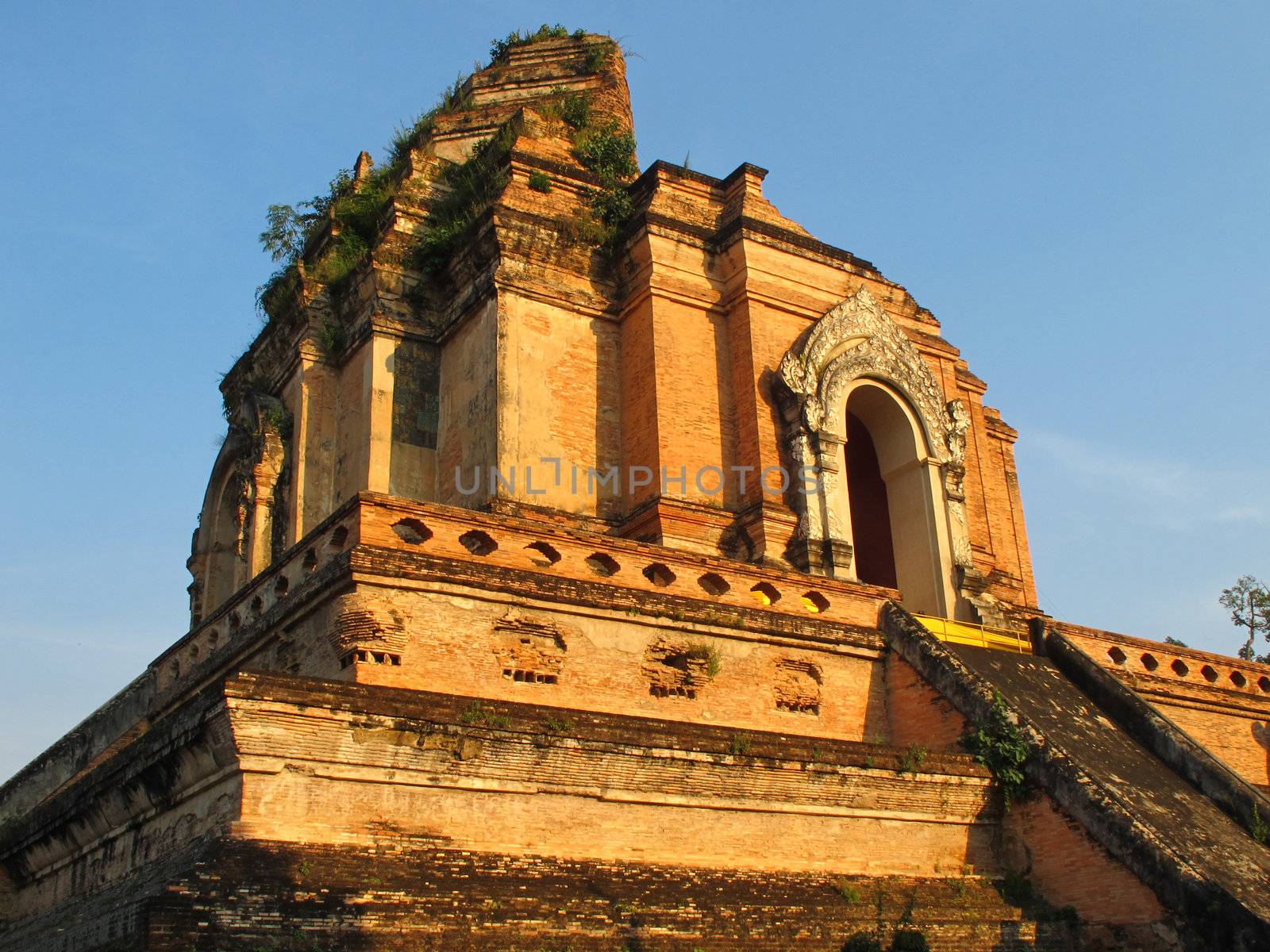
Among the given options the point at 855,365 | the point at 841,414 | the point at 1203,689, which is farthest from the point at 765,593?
the point at 1203,689

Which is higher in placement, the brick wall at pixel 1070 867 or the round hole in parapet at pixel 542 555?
the round hole in parapet at pixel 542 555

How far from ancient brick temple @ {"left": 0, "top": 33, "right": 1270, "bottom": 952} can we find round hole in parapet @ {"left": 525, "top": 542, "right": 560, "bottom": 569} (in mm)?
37

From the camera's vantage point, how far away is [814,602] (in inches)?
516

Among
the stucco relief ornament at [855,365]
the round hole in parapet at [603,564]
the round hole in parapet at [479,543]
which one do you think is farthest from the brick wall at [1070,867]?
the stucco relief ornament at [855,365]

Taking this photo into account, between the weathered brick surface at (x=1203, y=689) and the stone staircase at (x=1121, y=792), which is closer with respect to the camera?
the stone staircase at (x=1121, y=792)

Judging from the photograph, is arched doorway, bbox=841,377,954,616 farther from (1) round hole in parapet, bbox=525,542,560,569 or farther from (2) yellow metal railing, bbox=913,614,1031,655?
(1) round hole in parapet, bbox=525,542,560,569

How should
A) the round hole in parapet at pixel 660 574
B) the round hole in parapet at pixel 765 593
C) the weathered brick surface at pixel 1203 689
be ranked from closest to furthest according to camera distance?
the round hole in parapet at pixel 660 574 → the round hole in parapet at pixel 765 593 → the weathered brick surface at pixel 1203 689

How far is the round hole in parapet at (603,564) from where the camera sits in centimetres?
1196

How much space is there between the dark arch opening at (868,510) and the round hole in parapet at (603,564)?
7.69 metres

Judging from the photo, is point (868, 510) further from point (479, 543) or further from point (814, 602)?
point (479, 543)

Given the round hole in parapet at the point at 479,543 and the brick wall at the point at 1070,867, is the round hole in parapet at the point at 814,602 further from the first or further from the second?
the round hole in parapet at the point at 479,543

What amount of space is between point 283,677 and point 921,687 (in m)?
6.30

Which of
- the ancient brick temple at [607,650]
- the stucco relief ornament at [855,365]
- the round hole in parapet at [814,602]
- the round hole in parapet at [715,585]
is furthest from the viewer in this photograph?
the stucco relief ornament at [855,365]

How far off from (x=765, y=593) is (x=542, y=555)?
239 cm
